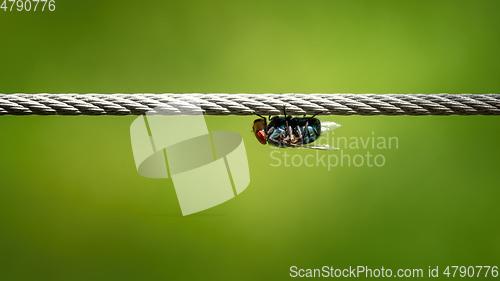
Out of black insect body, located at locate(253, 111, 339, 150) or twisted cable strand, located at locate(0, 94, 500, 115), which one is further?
black insect body, located at locate(253, 111, 339, 150)

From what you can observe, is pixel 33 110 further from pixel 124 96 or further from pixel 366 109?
Result: pixel 366 109

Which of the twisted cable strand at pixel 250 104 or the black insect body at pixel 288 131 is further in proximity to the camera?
the black insect body at pixel 288 131

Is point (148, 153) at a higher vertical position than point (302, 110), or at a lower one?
lower

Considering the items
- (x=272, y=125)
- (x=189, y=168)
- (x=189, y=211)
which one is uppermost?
(x=272, y=125)

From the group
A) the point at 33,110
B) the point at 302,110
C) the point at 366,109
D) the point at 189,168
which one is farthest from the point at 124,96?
the point at 189,168

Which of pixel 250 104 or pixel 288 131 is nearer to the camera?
pixel 250 104

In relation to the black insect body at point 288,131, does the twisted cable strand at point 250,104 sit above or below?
above

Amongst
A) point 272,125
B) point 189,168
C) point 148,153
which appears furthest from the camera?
point 189,168

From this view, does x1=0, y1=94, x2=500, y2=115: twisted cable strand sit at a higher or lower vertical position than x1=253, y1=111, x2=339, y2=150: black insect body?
higher
